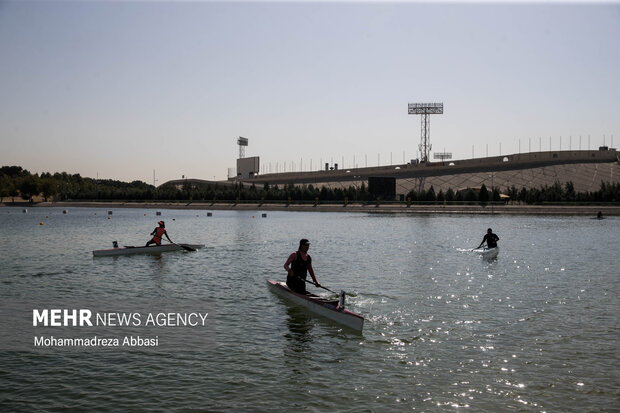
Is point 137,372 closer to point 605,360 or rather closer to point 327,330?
point 327,330

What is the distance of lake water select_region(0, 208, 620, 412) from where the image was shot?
10.3 m

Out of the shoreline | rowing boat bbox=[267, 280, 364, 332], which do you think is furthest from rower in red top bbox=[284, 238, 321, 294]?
the shoreline

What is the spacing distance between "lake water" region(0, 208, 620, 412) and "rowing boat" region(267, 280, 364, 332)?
1.07 ft

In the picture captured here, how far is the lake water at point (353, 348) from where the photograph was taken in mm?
10258

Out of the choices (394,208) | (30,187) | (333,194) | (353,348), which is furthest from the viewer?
(30,187)

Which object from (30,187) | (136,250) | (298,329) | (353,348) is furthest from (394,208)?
(30,187)

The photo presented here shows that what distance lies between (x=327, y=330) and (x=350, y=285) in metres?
7.94

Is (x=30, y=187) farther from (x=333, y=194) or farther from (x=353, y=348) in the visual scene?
(x=353, y=348)

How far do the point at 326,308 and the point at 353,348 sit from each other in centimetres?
258

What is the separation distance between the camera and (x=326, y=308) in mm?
16031

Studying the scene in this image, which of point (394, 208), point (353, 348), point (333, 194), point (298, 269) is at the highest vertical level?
point (333, 194)

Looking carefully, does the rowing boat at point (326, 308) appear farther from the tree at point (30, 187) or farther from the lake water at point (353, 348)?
the tree at point (30, 187)

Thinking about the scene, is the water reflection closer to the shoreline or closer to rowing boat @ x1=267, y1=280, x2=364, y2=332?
rowing boat @ x1=267, y1=280, x2=364, y2=332

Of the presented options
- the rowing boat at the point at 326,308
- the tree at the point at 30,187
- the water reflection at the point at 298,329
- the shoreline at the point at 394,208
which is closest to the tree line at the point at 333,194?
the tree at the point at 30,187
